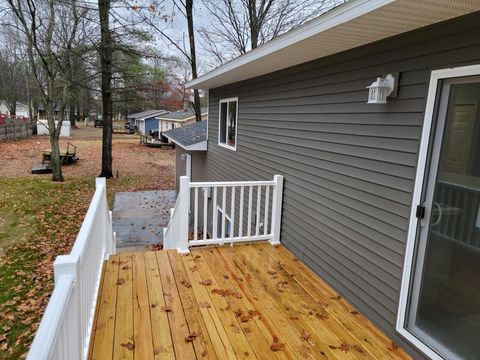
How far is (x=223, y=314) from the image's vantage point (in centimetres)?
295

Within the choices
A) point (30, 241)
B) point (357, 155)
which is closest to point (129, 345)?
point (357, 155)

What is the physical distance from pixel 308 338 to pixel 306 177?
1962 mm

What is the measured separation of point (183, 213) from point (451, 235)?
2839mm

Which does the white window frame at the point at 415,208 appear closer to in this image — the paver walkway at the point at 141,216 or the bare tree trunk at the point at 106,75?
the paver walkway at the point at 141,216

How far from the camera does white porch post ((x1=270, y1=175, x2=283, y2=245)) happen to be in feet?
15.3

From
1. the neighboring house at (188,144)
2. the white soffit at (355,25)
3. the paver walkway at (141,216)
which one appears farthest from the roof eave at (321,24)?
the paver walkway at (141,216)

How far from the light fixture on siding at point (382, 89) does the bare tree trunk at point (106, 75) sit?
11.5 meters

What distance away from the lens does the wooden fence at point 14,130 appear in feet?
69.3

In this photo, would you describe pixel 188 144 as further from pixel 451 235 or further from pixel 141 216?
pixel 451 235

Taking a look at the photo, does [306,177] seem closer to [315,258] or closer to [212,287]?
[315,258]

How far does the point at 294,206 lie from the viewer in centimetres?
442

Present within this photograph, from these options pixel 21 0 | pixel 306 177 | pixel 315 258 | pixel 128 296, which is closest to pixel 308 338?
pixel 315 258

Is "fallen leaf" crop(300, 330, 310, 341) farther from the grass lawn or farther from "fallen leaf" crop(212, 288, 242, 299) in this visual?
the grass lawn

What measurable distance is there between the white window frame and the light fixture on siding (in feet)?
1.22
